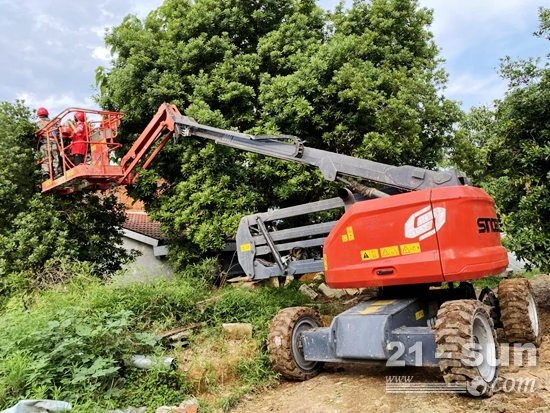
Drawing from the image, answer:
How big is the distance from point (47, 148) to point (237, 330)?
19.1 ft

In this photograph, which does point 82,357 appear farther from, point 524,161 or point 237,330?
point 524,161

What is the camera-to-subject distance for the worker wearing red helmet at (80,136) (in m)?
9.05

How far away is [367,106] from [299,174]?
1925 mm

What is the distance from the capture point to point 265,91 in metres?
9.86

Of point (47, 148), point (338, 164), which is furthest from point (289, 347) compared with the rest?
point (47, 148)

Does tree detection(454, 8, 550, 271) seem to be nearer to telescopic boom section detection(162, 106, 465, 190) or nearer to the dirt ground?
the dirt ground

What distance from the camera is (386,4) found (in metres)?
11.0

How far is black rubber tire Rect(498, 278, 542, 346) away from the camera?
19.1 ft

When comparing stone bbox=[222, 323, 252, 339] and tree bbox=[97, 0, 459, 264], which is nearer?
stone bbox=[222, 323, 252, 339]

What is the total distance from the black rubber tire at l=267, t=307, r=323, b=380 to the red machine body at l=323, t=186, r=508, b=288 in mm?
856

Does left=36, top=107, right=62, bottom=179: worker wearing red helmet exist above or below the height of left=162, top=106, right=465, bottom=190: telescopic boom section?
above

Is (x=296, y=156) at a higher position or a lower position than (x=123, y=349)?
higher

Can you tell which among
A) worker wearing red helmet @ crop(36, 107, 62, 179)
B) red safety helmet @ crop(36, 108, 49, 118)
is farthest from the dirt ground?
red safety helmet @ crop(36, 108, 49, 118)

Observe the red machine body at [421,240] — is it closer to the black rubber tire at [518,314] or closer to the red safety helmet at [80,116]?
the black rubber tire at [518,314]
